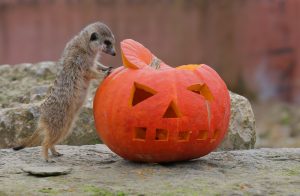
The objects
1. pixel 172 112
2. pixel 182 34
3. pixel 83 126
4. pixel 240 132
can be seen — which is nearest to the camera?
pixel 172 112

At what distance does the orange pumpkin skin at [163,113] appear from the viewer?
4.64 m

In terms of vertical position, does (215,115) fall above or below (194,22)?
below

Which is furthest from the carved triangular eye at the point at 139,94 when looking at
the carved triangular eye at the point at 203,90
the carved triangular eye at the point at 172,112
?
the carved triangular eye at the point at 203,90

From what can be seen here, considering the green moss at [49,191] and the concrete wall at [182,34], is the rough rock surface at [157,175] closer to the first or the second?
the green moss at [49,191]

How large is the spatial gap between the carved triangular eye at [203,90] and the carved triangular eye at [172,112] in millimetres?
151

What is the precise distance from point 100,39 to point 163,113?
803mm

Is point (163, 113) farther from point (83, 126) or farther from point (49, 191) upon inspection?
point (83, 126)

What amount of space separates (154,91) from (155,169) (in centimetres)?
46

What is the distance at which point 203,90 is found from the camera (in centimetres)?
479

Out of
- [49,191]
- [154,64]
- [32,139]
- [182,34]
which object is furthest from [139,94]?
[182,34]

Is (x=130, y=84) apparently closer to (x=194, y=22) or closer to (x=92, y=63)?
(x=92, y=63)

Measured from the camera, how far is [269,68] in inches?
436

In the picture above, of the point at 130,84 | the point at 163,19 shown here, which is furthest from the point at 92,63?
the point at 163,19

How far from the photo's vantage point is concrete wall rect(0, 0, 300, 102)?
11.0m
